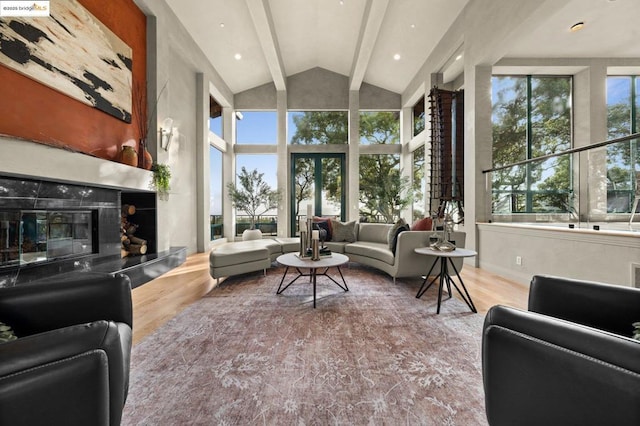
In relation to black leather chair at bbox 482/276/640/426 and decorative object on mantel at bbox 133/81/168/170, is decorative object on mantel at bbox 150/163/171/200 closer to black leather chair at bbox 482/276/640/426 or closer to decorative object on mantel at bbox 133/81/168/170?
decorative object on mantel at bbox 133/81/168/170

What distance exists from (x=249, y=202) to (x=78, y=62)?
4847 mm

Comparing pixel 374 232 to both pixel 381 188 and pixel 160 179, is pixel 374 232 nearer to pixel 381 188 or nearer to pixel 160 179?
pixel 381 188

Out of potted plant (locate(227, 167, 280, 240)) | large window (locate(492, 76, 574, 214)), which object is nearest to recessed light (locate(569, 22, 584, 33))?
large window (locate(492, 76, 574, 214))

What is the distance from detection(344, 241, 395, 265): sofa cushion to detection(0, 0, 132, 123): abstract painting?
359 cm

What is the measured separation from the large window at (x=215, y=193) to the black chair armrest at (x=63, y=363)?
6.15 meters

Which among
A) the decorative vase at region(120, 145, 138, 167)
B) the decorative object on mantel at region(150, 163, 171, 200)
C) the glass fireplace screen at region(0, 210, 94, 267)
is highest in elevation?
the decorative vase at region(120, 145, 138, 167)

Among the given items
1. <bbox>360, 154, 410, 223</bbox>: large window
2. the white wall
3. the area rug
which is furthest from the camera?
<bbox>360, 154, 410, 223</bbox>: large window

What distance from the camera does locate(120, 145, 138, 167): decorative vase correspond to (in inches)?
132

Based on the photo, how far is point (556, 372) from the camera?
783 millimetres

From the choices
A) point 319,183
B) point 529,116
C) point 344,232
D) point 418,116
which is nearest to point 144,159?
point 344,232

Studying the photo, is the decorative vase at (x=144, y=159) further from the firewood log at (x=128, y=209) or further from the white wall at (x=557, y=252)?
the white wall at (x=557, y=252)

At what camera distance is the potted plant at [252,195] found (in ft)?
24.2

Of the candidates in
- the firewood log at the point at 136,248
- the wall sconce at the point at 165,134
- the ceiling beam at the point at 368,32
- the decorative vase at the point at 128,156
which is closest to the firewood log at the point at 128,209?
the firewood log at the point at 136,248

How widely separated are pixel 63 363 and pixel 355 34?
7162 mm
